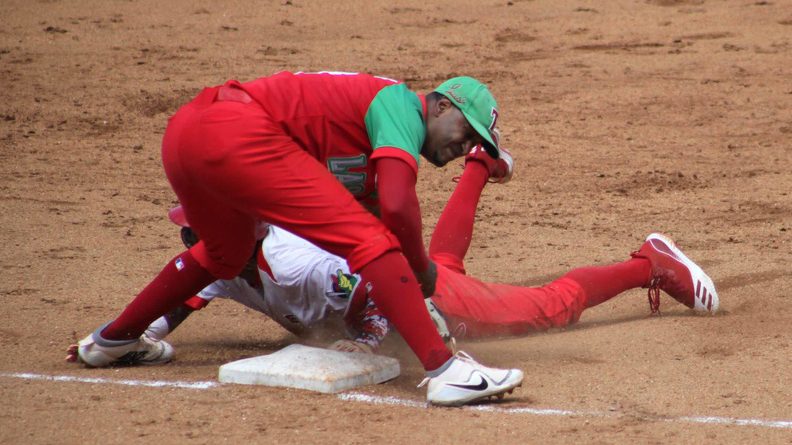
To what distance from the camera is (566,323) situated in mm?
5059

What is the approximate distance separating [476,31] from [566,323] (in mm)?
5418

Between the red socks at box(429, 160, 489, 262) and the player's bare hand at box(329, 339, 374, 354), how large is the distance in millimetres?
718

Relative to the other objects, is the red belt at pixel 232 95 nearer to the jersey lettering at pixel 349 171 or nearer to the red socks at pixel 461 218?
the jersey lettering at pixel 349 171

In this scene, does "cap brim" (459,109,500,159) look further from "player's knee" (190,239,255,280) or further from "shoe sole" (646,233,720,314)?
"shoe sole" (646,233,720,314)

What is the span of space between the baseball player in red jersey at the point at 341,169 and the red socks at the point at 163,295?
0.47ft

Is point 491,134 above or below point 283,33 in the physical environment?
above

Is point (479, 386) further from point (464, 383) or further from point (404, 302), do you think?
point (404, 302)

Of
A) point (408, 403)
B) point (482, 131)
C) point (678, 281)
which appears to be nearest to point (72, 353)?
point (408, 403)

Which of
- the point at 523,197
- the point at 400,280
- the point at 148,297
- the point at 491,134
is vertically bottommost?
the point at 523,197

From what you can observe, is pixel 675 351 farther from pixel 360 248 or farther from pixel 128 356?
pixel 128 356

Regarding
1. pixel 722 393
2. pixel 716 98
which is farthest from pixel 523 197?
pixel 722 393

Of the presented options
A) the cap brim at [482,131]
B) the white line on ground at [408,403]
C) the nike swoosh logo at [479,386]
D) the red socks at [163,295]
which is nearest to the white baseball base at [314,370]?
the white line on ground at [408,403]

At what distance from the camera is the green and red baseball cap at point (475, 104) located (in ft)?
13.5

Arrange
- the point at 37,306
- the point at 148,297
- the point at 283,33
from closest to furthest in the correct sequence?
1. the point at 148,297
2. the point at 37,306
3. the point at 283,33
